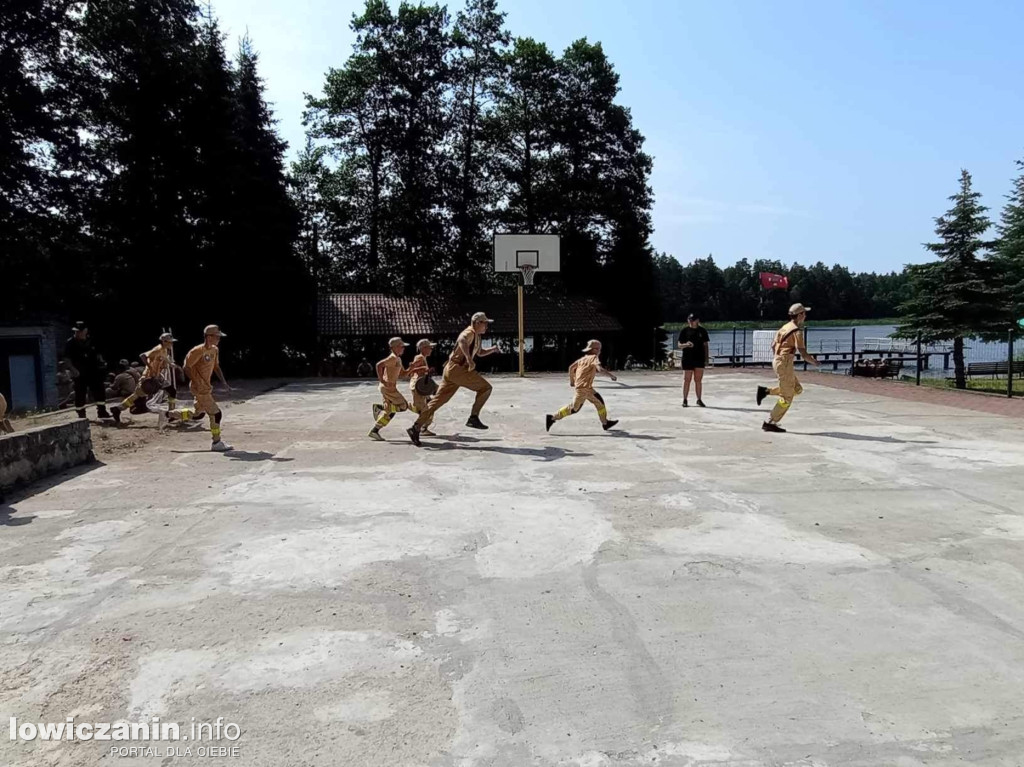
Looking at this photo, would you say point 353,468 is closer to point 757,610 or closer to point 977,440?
point 757,610

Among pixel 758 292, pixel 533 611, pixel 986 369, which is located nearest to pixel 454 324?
pixel 986 369

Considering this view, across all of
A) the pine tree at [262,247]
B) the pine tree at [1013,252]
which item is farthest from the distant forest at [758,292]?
the pine tree at [262,247]

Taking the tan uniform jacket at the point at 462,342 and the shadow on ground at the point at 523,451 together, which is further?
the tan uniform jacket at the point at 462,342

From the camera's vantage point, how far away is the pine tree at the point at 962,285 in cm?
2806

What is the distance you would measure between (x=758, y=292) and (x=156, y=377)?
3642 inches

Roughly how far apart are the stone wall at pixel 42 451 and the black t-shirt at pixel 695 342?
9683 millimetres

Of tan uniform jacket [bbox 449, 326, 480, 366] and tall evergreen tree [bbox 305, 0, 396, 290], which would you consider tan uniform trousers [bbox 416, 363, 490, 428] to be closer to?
tan uniform jacket [bbox 449, 326, 480, 366]

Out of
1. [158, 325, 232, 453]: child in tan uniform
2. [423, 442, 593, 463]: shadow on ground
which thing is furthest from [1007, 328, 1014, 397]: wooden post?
[158, 325, 232, 453]: child in tan uniform

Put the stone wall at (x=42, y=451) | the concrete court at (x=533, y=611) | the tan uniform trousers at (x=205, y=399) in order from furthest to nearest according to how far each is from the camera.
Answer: the tan uniform trousers at (x=205, y=399) → the stone wall at (x=42, y=451) → the concrete court at (x=533, y=611)

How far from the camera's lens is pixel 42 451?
311 inches

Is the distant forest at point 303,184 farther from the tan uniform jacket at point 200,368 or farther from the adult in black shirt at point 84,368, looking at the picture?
the tan uniform jacket at point 200,368

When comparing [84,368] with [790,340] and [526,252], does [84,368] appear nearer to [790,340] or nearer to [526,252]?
[790,340]

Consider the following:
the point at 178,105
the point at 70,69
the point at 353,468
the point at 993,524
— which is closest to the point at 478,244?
the point at 178,105

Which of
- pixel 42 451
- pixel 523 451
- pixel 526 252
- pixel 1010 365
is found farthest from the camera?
pixel 526 252
